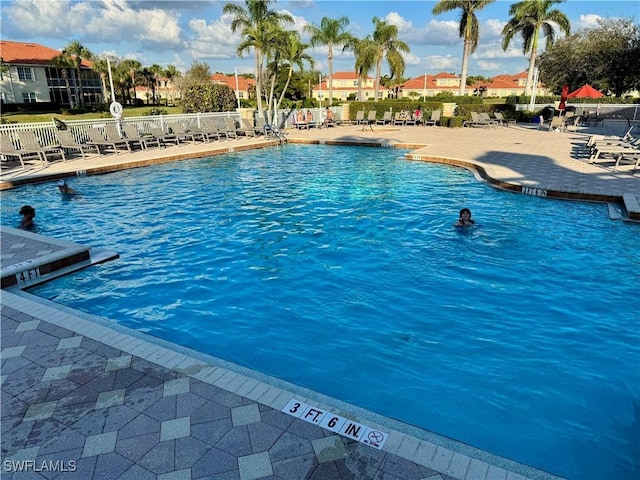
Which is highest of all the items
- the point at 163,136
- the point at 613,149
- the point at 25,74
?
the point at 25,74

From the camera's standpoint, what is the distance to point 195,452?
8.64 feet

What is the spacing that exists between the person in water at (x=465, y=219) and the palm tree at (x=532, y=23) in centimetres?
3156

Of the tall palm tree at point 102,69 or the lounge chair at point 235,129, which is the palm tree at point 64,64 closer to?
the tall palm tree at point 102,69

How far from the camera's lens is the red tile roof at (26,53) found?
47.6 metres

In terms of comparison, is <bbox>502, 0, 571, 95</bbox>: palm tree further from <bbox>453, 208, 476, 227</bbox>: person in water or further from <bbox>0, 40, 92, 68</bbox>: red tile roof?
<bbox>0, 40, 92, 68</bbox>: red tile roof

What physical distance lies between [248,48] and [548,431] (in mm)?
24975

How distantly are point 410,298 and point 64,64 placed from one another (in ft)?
190

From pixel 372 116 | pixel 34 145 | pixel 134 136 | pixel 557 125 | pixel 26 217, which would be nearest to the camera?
pixel 26 217

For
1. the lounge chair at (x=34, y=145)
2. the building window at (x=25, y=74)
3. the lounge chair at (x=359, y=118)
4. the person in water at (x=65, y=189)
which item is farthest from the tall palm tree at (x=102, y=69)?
the person in water at (x=65, y=189)

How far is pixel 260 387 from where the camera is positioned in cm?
321

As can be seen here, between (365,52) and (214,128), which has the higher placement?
(365,52)

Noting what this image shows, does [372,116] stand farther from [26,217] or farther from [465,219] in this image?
[26,217]

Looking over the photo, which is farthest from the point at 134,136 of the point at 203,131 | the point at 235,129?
the point at 235,129

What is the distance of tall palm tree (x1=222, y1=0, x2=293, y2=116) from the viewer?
2391 cm
